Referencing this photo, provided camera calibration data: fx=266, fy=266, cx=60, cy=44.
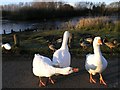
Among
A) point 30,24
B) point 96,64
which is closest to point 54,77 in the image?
point 96,64

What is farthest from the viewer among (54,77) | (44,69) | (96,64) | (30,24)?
(30,24)

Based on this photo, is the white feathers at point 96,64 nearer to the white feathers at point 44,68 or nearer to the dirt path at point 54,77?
the dirt path at point 54,77

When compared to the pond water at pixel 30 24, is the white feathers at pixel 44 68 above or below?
above

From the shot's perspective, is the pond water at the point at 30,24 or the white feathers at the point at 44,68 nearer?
the white feathers at the point at 44,68

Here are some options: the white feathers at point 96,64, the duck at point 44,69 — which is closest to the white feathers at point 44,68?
the duck at point 44,69

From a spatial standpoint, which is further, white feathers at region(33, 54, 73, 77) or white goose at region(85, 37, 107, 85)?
white goose at region(85, 37, 107, 85)

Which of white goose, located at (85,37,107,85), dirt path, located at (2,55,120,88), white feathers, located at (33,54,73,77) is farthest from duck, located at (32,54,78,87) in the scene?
white goose, located at (85,37,107,85)

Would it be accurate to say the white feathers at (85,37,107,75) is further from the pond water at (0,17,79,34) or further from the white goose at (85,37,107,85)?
the pond water at (0,17,79,34)

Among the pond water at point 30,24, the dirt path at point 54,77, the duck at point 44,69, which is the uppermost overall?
the duck at point 44,69

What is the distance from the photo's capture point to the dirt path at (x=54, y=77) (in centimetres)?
733

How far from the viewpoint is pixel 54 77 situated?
7.85 meters

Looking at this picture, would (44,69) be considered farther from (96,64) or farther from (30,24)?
(30,24)

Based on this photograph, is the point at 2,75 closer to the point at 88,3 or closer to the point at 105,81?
the point at 105,81

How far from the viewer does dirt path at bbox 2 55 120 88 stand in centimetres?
733
